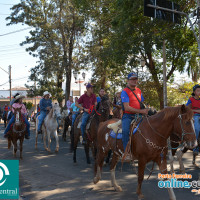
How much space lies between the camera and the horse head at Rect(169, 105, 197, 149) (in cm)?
560

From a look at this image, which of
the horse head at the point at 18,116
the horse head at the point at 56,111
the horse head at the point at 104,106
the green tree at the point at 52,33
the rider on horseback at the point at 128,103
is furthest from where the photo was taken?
the green tree at the point at 52,33

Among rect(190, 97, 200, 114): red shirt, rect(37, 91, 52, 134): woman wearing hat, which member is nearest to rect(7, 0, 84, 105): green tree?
rect(37, 91, 52, 134): woman wearing hat

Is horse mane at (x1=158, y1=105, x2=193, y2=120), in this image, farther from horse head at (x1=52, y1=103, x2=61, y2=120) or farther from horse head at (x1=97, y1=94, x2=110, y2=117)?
horse head at (x1=52, y1=103, x2=61, y2=120)

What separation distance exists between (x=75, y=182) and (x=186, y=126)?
3760mm

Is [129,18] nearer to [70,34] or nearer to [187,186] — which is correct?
[187,186]

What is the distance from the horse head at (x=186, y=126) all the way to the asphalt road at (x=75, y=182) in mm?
1585

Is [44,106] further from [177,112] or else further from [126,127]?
[177,112]

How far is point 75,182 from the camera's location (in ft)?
26.0

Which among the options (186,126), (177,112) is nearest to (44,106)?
(177,112)

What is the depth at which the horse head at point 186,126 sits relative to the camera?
5.60 meters

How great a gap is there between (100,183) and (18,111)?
5.70 meters

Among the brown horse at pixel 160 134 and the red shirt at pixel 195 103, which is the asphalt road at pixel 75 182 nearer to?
the brown horse at pixel 160 134

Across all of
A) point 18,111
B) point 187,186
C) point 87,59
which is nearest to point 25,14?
point 87,59

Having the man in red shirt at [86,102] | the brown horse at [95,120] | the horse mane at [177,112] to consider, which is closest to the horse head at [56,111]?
the brown horse at [95,120]
